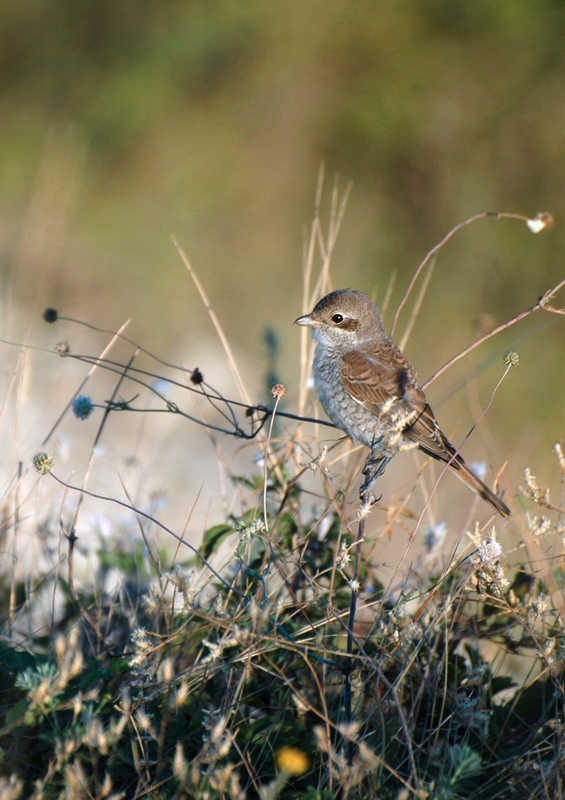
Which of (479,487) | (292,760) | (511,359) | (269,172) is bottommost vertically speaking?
(292,760)

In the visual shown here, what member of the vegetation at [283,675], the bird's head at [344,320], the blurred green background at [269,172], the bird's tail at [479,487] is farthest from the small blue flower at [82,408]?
the blurred green background at [269,172]

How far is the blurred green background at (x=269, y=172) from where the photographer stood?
703cm

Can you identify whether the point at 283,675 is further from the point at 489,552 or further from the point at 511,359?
the point at 511,359

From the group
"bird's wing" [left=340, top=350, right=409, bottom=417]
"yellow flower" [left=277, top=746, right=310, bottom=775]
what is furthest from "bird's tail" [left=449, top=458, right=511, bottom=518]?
"yellow flower" [left=277, top=746, right=310, bottom=775]

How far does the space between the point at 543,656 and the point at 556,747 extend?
22 centimetres

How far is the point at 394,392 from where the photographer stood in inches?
115

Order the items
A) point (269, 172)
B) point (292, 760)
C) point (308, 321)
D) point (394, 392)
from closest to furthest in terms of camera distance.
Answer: point (292, 760) → point (394, 392) → point (308, 321) → point (269, 172)

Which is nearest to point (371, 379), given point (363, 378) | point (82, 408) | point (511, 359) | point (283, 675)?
point (363, 378)

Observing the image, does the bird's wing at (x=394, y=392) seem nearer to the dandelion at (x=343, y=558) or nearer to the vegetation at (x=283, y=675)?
the vegetation at (x=283, y=675)

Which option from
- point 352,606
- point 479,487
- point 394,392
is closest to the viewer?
point 352,606

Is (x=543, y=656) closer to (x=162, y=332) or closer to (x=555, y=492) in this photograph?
(x=555, y=492)

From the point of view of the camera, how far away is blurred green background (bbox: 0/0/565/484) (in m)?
7.03

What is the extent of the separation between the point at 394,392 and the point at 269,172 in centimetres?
594

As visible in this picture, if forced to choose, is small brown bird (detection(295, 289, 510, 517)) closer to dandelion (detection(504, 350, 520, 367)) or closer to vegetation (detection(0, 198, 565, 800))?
vegetation (detection(0, 198, 565, 800))
